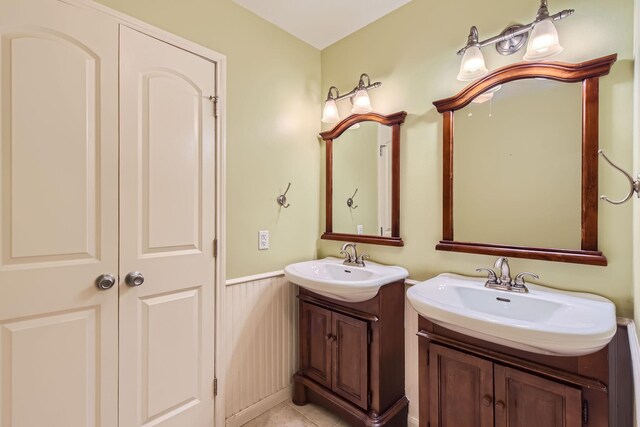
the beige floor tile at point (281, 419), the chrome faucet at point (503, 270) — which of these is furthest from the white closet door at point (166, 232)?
the chrome faucet at point (503, 270)

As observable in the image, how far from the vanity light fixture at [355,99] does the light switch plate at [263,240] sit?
2.92 feet

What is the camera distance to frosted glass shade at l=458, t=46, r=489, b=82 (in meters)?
1.40

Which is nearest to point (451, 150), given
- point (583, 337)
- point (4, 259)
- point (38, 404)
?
point (583, 337)

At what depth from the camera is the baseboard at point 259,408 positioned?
1723mm

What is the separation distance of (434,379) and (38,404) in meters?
1.62

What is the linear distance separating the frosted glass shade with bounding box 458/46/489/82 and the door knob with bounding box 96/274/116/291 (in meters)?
1.90

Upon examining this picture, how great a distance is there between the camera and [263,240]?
74.5 inches

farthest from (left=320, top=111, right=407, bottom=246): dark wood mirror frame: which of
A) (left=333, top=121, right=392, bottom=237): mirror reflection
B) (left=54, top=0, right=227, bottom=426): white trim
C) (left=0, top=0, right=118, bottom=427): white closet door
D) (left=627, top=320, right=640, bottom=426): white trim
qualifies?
(left=0, top=0, right=118, bottom=427): white closet door

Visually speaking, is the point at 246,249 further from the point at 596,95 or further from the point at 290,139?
the point at 596,95

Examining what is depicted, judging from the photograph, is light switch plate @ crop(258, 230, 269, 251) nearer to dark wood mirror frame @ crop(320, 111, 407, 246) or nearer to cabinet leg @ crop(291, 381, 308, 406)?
dark wood mirror frame @ crop(320, 111, 407, 246)

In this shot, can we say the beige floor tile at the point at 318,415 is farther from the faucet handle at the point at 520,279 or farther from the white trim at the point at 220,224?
the faucet handle at the point at 520,279

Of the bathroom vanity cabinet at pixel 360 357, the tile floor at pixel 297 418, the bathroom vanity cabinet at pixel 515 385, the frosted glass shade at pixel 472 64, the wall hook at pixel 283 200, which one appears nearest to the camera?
the bathroom vanity cabinet at pixel 515 385

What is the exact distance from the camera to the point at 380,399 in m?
1.52

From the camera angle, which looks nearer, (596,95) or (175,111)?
(596,95)
